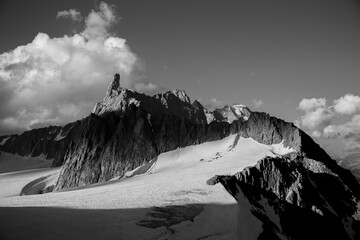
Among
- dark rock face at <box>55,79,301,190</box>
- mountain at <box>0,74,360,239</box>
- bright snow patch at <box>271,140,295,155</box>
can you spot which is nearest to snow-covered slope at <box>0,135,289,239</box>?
mountain at <box>0,74,360,239</box>

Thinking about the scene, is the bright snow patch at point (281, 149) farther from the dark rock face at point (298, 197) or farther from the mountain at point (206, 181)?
the dark rock face at point (298, 197)

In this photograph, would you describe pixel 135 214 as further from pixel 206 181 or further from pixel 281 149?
pixel 281 149

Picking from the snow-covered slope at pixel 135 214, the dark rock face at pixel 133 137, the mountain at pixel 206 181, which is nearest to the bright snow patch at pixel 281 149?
the mountain at pixel 206 181

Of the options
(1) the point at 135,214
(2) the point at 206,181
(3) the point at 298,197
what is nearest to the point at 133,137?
(2) the point at 206,181

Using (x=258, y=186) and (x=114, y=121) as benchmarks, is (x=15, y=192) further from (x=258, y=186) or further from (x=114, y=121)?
(x=258, y=186)

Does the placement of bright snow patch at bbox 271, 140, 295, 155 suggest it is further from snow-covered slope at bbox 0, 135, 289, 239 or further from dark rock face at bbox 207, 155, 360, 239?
snow-covered slope at bbox 0, 135, 289, 239

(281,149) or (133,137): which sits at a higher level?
(133,137)
